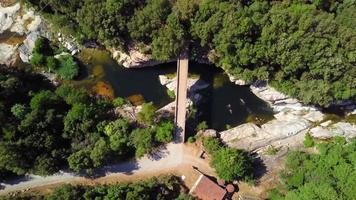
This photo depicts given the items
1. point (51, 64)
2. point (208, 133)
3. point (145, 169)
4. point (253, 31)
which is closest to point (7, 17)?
point (51, 64)

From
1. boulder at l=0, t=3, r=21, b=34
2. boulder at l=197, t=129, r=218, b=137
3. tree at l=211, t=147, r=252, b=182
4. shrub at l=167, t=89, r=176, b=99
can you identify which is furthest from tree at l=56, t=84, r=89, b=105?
tree at l=211, t=147, r=252, b=182

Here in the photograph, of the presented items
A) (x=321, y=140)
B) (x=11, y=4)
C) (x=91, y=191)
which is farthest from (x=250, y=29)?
(x=11, y=4)

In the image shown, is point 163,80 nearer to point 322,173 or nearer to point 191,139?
point 191,139

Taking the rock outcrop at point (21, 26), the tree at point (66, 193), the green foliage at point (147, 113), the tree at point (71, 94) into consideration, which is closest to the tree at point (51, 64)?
the tree at point (71, 94)

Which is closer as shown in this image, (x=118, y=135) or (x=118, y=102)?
(x=118, y=135)

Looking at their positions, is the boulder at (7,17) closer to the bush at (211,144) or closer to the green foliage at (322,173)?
the bush at (211,144)

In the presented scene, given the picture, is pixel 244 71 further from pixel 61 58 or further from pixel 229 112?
pixel 61 58
